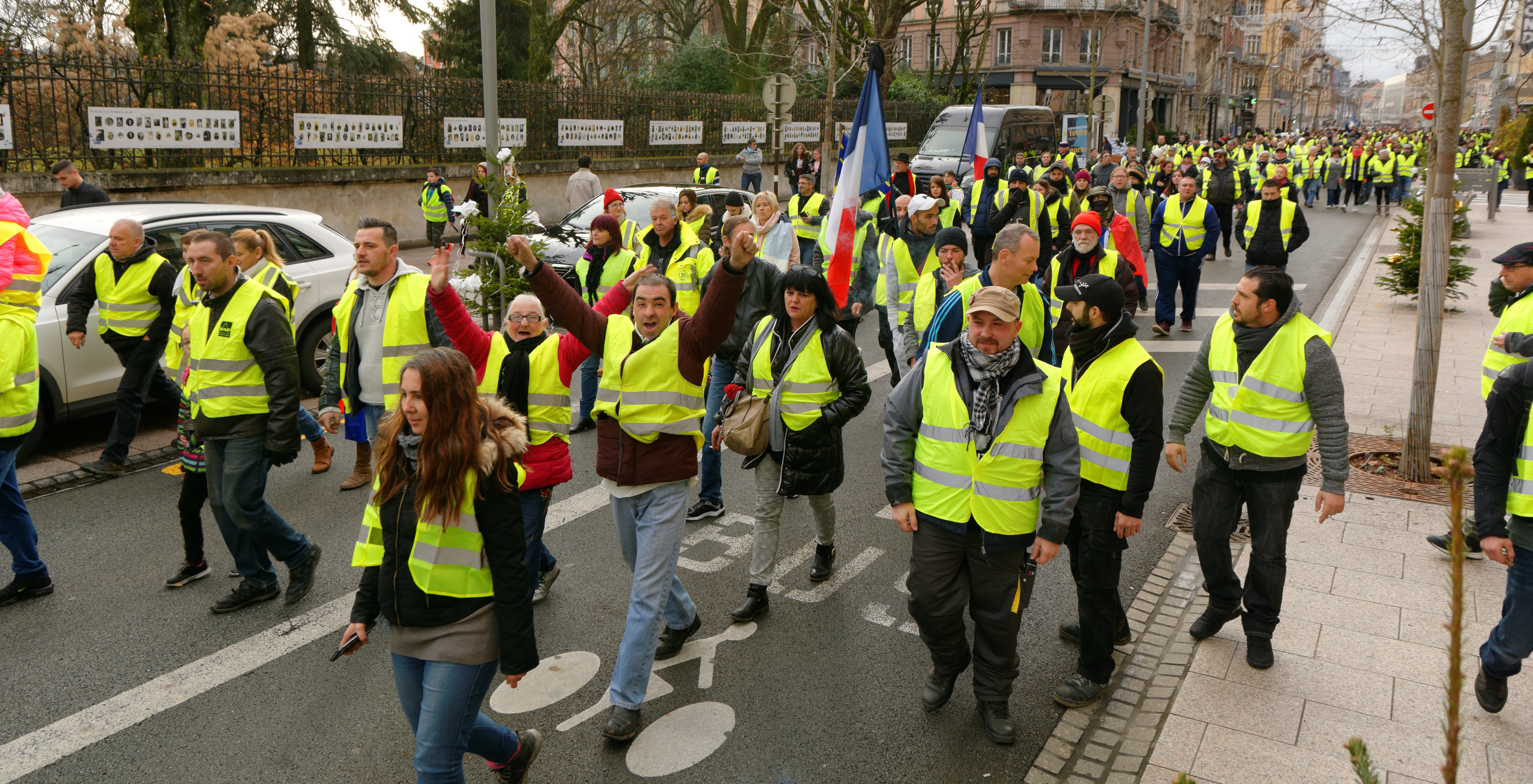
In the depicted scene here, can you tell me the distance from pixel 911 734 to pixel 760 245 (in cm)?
598

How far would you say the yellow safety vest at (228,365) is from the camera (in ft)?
→ 17.1

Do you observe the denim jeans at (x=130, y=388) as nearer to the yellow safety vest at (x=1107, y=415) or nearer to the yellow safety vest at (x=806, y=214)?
the yellow safety vest at (x=1107, y=415)

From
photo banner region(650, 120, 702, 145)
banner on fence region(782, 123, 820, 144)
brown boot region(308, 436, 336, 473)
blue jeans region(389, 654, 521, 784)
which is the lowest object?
brown boot region(308, 436, 336, 473)

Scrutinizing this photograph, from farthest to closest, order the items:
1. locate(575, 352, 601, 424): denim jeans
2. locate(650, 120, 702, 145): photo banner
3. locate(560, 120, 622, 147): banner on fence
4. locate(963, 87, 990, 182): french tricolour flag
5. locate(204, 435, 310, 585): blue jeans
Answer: locate(650, 120, 702, 145): photo banner
locate(560, 120, 622, 147): banner on fence
locate(963, 87, 990, 182): french tricolour flag
locate(575, 352, 601, 424): denim jeans
locate(204, 435, 310, 585): blue jeans

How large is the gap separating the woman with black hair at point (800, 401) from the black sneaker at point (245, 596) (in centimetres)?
240

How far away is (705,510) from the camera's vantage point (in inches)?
271

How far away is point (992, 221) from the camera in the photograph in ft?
43.1

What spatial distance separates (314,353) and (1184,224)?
31.2 ft

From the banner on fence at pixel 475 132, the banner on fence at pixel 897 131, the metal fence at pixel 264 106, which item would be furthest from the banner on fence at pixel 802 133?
the banner on fence at pixel 475 132

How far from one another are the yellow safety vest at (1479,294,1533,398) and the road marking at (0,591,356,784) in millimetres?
5775

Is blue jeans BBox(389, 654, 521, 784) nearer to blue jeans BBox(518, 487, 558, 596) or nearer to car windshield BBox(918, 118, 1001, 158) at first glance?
blue jeans BBox(518, 487, 558, 596)

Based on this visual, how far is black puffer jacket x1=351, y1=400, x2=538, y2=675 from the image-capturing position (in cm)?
327

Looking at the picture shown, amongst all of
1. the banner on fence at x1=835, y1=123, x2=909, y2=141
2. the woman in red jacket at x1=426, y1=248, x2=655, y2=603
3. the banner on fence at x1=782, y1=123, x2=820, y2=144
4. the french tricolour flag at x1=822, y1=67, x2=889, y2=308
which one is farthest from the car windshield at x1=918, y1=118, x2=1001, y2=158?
the woman in red jacket at x1=426, y1=248, x2=655, y2=603

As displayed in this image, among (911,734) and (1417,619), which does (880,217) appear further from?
(911,734)
